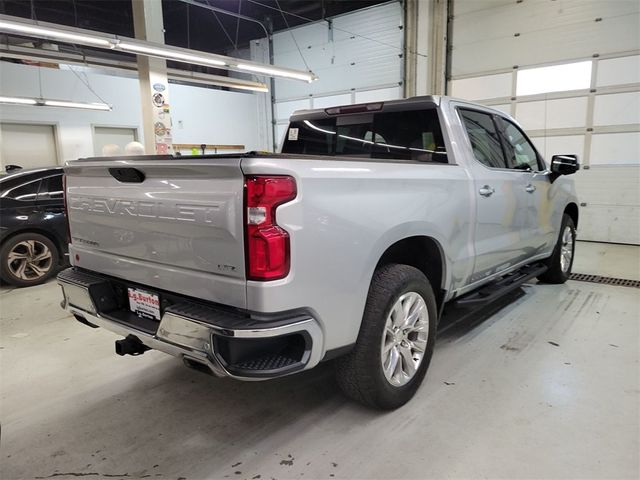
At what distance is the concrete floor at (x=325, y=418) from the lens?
196 centimetres

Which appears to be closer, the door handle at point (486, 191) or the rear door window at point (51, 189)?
the door handle at point (486, 191)

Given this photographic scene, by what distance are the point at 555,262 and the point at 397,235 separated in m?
3.23

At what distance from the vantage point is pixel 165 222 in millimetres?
1890

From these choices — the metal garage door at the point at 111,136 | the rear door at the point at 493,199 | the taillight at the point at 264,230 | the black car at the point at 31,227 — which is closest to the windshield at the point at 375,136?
the rear door at the point at 493,199

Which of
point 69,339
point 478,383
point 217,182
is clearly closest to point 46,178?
point 69,339

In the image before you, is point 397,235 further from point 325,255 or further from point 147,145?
point 147,145

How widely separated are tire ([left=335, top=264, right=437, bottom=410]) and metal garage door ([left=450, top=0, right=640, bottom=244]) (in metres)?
7.14

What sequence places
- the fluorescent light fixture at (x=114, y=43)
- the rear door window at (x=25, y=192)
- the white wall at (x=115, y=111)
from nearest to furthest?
the rear door window at (x=25, y=192)
the fluorescent light fixture at (x=114, y=43)
the white wall at (x=115, y=111)

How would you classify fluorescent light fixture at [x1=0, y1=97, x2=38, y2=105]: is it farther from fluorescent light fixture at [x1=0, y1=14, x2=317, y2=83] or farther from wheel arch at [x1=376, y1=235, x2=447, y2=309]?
wheel arch at [x1=376, y1=235, x2=447, y2=309]

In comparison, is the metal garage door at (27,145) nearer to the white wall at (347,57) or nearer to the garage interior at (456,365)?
the garage interior at (456,365)

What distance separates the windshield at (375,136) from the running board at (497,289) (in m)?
0.98

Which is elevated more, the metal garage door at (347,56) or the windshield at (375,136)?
the metal garage door at (347,56)

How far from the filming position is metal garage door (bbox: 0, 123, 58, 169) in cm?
1112

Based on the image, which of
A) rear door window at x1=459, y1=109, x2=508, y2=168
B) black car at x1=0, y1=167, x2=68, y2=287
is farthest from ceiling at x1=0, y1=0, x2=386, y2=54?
rear door window at x1=459, y1=109, x2=508, y2=168
